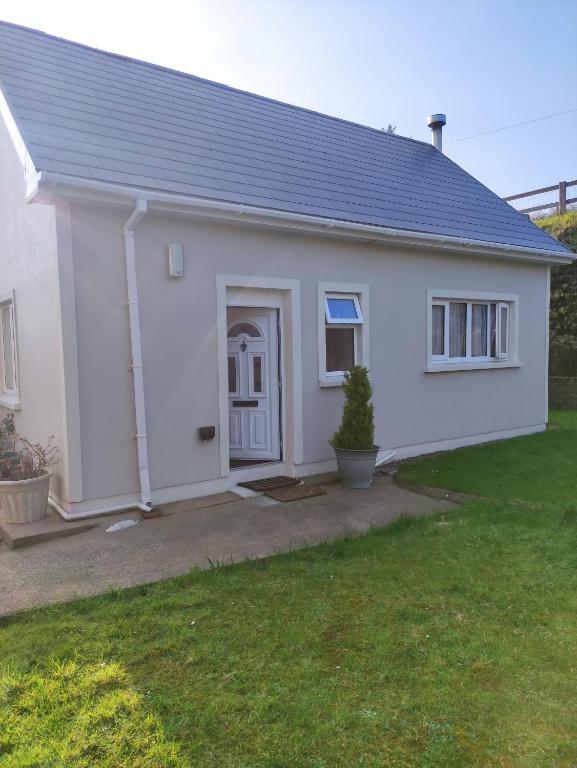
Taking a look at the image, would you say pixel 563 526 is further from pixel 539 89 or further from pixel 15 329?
pixel 539 89

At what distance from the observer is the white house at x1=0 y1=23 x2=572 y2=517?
19.6ft

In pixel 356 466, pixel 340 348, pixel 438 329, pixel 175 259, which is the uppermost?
pixel 175 259

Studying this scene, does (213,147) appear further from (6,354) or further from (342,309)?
(6,354)

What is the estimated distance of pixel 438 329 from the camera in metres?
9.53

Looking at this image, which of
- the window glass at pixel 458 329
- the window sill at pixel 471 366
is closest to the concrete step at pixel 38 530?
the window sill at pixel 471 366

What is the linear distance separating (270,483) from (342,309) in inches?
105

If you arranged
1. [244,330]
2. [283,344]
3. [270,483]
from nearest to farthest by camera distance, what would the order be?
[270,483], [283,344], [244,330]

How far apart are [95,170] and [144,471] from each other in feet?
10.5

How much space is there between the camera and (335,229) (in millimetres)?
7555

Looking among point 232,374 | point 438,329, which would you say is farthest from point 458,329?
point 232,374

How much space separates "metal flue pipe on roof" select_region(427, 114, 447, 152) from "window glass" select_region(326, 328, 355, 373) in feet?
24.1

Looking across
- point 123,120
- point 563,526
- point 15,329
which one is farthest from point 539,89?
point 15,329

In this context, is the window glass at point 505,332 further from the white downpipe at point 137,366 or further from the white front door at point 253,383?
the white downpipe at point 137,366

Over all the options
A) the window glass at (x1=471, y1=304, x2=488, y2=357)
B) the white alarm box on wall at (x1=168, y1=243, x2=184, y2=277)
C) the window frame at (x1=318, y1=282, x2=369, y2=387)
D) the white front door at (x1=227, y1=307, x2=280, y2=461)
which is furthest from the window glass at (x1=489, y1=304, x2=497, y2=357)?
the white alarm box on wall at (x1=168, y1=243, x2=184, y2=277)
